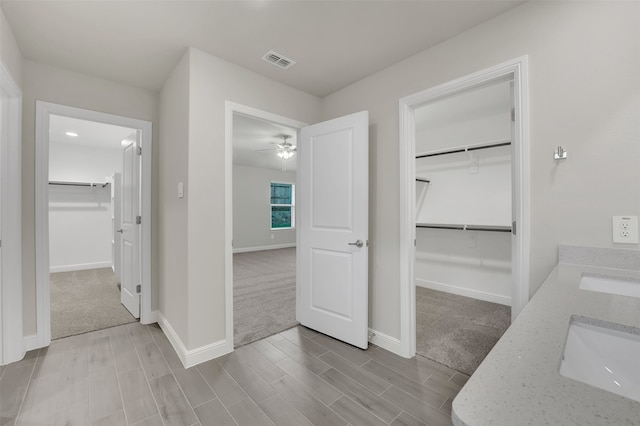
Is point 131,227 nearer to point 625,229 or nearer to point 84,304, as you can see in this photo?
point 84,304

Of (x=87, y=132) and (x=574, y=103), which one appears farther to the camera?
(x=87, y=132)

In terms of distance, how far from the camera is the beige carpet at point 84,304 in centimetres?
284

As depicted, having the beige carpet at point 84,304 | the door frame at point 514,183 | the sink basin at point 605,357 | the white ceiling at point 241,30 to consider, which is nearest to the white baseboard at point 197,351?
the beige carpet at point 84,304

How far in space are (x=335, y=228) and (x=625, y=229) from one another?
182cm

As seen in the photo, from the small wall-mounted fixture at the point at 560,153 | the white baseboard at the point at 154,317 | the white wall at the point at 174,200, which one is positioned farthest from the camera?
the white baseboard at the point at 154,317

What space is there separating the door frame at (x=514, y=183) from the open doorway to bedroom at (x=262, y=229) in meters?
1.20

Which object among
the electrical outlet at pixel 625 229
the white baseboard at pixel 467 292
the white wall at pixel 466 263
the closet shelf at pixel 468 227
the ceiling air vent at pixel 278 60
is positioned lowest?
the white baseboard at pixel 467 292

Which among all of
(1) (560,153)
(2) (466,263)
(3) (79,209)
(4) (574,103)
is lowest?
(2) (466,263)

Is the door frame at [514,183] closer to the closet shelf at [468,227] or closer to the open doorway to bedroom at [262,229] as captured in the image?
the open doorway to bedroom at [262,229]

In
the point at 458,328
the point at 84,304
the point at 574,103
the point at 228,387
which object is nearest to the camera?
the point at 574,103

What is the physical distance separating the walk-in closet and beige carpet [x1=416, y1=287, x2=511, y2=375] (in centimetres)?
1

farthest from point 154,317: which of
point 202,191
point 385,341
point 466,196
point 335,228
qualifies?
point 466,196

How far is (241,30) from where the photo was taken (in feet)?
6.45

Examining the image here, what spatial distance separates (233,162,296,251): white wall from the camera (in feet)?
25.1
